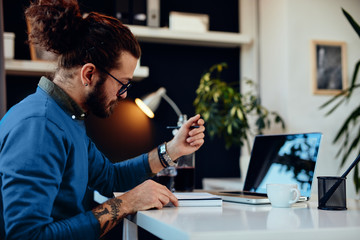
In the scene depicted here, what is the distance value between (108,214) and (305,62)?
245cm

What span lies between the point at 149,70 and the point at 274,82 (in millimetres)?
1014

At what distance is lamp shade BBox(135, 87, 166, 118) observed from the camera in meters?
3.11

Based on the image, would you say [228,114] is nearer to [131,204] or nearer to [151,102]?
[151,102]

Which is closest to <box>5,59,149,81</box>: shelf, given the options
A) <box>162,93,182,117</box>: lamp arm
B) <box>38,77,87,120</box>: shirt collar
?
<box>162,93,182,117</box>: lamp arm

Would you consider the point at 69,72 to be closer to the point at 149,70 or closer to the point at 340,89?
the point at 149,70

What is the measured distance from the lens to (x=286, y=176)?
59.1 inches

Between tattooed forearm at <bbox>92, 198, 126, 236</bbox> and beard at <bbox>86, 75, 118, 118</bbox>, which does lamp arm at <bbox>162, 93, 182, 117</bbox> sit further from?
tattooed forearm at <bbox>92, 198, 126, 236</bbox>

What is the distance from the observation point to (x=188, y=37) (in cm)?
332

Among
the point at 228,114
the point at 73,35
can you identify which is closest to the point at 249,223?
the point at 73,35

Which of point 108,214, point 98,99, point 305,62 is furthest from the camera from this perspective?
point 305,62

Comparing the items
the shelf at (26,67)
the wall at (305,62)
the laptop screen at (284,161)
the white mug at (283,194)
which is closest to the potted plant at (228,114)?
the wall at (305,62)

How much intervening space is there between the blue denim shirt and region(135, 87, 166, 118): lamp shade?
1.76 metres

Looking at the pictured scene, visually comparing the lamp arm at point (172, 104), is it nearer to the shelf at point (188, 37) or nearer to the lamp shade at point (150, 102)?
the lamp shade at point (150, 102)

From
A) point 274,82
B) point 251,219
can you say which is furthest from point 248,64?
point 251,219
